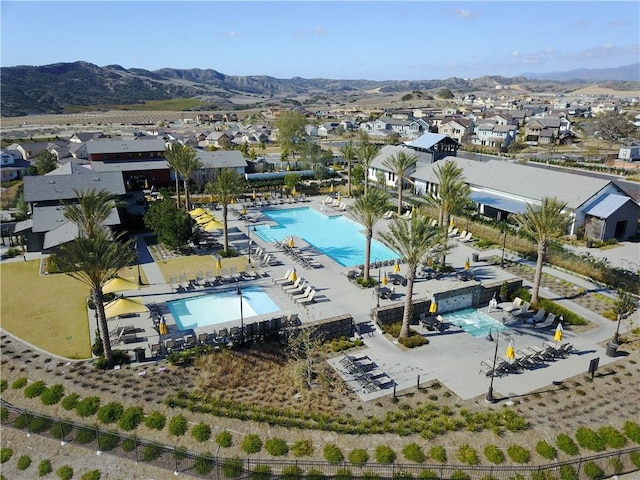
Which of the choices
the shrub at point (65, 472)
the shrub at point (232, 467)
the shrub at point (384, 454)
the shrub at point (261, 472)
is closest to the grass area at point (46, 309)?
the shrub at point (65, 472)

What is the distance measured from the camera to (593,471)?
1549cm

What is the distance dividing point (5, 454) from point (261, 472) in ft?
31.6

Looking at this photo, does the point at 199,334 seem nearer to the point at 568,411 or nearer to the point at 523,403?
the point at 523,403

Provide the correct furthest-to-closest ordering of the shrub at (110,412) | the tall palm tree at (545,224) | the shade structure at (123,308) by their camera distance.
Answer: the tall palm tree at (545,224), the shade structure at (123,308), the shrub at (110,412)

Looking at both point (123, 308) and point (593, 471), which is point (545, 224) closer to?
point (593, 471)

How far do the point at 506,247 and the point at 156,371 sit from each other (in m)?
28.1

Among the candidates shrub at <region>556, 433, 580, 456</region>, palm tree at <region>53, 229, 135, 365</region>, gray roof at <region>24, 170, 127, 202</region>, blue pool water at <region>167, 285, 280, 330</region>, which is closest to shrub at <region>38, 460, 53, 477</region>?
palm tree at <region>53, 229, 135, 365</region>

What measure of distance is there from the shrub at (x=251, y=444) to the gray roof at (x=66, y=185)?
30453mm

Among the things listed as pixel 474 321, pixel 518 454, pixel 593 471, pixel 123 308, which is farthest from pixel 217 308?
pixel 593 471

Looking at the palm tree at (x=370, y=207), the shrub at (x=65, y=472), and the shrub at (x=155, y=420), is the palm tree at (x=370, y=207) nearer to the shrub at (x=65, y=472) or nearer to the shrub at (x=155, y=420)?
the shrub at (x=155, y=420)

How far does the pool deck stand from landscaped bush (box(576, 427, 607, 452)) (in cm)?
282

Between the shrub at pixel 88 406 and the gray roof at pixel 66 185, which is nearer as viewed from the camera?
the shrub at pixel 88 406

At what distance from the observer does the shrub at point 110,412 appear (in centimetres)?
1777

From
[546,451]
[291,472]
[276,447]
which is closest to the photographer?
[291,472]
